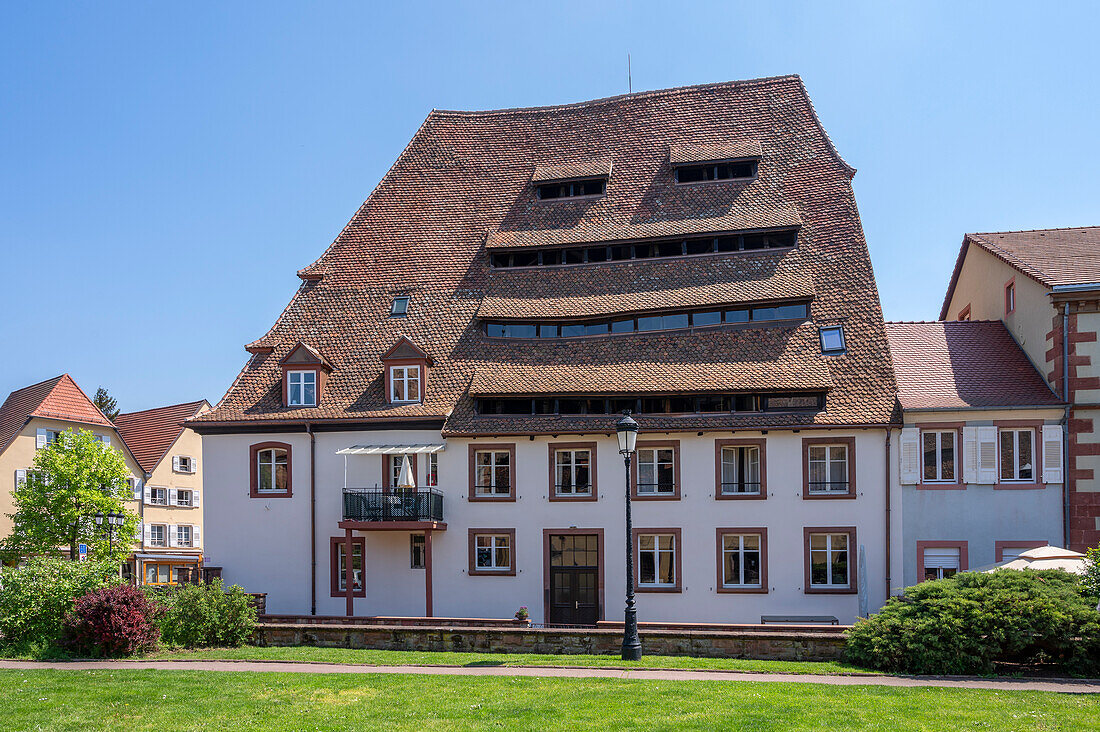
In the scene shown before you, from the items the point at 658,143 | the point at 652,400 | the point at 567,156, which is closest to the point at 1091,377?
the point at 652,400

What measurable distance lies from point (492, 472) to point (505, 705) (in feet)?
55.6

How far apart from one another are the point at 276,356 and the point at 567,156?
1344cm

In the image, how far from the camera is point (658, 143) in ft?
129

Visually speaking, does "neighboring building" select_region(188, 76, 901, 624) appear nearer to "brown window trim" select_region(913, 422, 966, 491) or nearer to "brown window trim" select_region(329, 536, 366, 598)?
"brown window trim" select_region(329, 536, 366, 598)

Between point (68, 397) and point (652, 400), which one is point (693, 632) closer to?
point (652, 400)

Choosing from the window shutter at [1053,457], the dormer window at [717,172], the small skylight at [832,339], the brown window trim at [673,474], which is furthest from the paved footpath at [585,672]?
the dormer window at [717,172]

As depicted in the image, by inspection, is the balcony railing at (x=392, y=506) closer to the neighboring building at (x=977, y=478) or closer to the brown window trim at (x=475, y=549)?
the brown window trim at (x=475, y=549)

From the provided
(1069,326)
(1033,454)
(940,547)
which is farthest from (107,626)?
(1069,326)

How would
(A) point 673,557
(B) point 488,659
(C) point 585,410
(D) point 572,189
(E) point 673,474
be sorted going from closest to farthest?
(B) point 488,659, (A) point 673,557, (E) point 673,474, (C) point 585,410, (D) point 572,189

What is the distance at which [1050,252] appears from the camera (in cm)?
3253

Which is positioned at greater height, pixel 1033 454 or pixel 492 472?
pixel 1033 454

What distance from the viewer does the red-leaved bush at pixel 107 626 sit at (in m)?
22.2

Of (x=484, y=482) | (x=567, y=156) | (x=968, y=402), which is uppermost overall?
(x=567, y=156)

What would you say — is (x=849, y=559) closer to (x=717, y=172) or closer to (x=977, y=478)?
(x=977, y=478)
